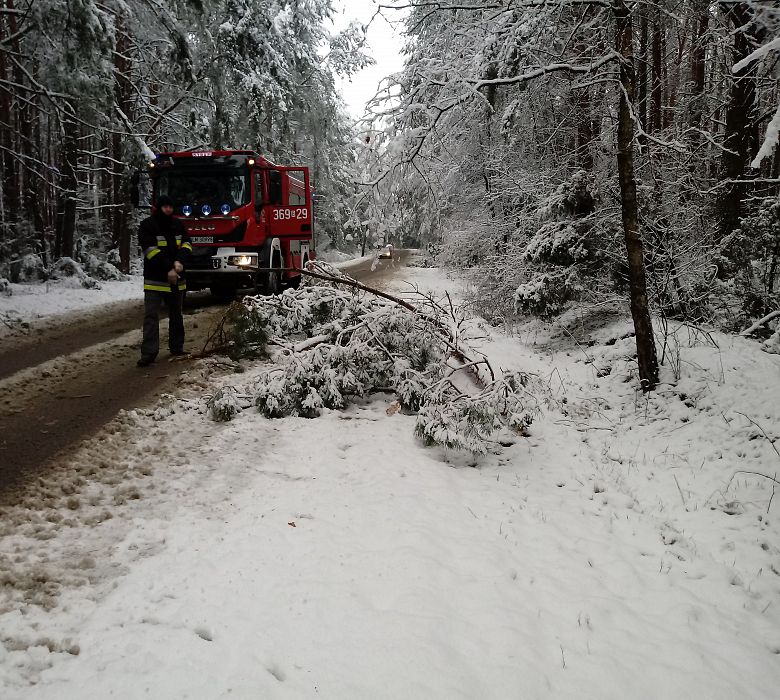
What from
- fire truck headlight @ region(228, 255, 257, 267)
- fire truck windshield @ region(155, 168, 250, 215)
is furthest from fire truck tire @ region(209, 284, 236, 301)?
fire truck windshield @ region(155, 168, 250, 215)

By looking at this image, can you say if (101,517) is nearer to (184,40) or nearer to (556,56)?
(556,56)

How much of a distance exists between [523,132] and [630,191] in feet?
18.1

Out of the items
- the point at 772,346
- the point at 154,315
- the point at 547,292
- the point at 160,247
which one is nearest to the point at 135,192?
the point at 160,247

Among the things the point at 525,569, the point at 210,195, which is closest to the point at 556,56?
the point at 525,569

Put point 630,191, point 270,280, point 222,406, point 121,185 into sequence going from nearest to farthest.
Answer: point 222,406, point 630,191, point 270,280, point 121,185

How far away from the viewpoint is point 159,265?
7309 millimetres

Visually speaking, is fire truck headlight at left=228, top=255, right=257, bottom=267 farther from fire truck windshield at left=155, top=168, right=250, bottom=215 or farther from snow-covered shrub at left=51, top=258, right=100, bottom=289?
snow-covered shrub at left=51, top=258, right=100, bottom=289

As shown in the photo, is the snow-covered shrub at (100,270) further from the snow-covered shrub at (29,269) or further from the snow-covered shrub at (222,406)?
the snow-covered shrub at (222,406)

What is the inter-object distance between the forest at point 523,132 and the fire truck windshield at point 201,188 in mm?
1603

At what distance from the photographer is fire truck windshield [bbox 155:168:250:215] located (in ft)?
37.7

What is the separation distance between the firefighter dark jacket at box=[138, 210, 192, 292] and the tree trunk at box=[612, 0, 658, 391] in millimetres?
6027

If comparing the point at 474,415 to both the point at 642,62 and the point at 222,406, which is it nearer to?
the point at 222,406

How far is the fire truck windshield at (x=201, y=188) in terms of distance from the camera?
452 inches

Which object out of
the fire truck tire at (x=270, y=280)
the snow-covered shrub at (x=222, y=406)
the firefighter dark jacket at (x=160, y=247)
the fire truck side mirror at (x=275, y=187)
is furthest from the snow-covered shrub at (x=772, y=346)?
the fire truck side mirror at (x=275, y=187)
